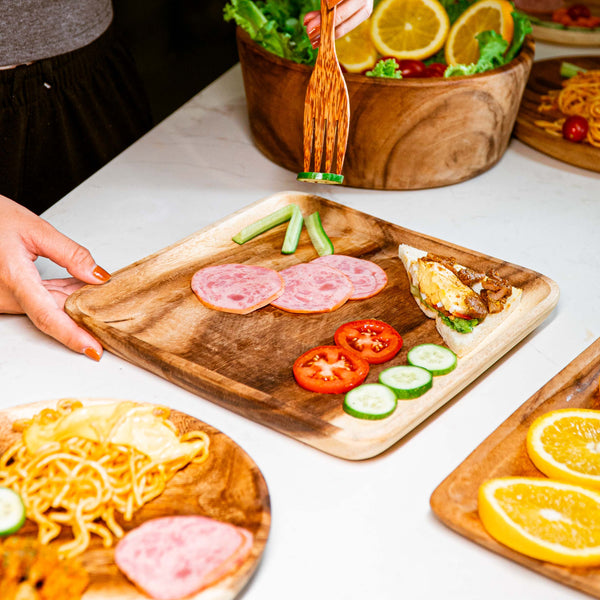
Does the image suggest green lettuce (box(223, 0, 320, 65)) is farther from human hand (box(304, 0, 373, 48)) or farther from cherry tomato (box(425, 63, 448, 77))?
cherry tomato (box(425, 63, 448, 77))

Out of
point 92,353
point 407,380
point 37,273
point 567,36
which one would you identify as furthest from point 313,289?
point 567,36

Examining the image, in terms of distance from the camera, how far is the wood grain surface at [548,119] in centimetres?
283

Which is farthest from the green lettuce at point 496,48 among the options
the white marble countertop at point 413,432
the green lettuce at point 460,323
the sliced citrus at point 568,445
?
the sliced citrus at point 568,445

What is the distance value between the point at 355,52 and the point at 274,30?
0.91 feet

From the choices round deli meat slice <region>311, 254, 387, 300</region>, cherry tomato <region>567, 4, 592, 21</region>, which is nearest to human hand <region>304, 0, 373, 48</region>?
round deli meat slice <region>311, 254, 387, 300</region>

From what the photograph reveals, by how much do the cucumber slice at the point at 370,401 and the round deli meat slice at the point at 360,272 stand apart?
1.41 ft

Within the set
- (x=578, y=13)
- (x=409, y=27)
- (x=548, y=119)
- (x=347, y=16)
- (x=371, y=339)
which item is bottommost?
(x=371, y=339)

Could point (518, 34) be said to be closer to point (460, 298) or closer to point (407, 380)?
point (460, 298)

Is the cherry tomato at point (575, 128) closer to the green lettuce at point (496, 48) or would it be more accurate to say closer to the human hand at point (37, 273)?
the green lettuce at point (496, 48)

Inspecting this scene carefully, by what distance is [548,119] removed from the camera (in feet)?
9.83

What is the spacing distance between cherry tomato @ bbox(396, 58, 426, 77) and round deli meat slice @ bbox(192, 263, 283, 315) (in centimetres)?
98

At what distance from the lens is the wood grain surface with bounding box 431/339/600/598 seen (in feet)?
4.31

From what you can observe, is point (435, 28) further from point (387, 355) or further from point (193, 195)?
point (387, 355)

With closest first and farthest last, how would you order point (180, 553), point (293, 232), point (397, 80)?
point (180, 553) → point (293, 232) → point (397, 80)
